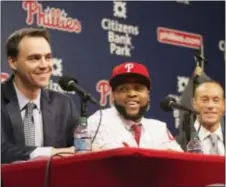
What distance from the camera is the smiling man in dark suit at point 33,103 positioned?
2385 mm

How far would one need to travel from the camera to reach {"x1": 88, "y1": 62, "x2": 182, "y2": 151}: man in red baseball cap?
261cm

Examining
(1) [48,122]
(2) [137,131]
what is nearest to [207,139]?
(2) [137,131]

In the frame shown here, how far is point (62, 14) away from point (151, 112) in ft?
3.00

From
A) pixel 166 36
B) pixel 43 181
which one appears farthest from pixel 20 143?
pixel 166 36

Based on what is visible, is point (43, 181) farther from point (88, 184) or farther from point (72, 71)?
point (72, 71)

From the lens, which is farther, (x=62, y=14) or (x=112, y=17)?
(x=112, y=17)

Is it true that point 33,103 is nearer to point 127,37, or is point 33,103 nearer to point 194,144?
point 194,144

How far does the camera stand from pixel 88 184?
187 cm

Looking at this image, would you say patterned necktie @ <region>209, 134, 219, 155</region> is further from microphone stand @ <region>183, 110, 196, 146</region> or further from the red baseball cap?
the red baseball cap

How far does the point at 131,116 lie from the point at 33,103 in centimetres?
43

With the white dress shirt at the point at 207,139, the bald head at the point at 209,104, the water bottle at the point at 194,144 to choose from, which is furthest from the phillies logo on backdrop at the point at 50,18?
the water bottle at the point at 194,144

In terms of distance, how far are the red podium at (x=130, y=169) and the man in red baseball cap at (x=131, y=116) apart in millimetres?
667

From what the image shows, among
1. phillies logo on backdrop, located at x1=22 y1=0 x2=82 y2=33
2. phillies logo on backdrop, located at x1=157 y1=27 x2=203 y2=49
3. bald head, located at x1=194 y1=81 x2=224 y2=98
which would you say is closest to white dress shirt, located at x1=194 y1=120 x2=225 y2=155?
bald head, located at x1=194 y1=81 x2=224 y2=98

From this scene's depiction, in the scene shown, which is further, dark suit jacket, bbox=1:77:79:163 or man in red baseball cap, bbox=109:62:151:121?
man in red baseball cap, bbox=109:62:151:121
